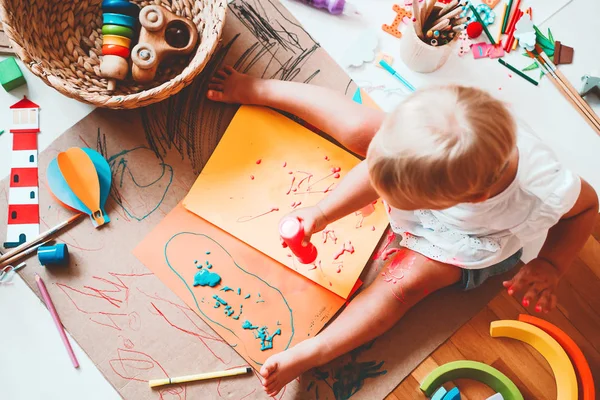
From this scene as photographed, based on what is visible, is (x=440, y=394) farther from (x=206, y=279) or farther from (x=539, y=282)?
(x=206, y=279)

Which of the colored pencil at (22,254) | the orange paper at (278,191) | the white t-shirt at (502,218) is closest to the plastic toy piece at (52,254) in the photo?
the colored pencil at (22,254)

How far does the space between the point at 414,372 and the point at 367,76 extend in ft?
1.47

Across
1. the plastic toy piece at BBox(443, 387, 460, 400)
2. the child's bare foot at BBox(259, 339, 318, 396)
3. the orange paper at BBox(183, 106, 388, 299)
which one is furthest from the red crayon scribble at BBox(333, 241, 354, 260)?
the plastic toy piece at BBox(443, 387, 460, 400)

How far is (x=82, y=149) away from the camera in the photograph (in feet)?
2.52

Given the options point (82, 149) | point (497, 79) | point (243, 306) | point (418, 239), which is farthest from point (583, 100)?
point (82, 149)

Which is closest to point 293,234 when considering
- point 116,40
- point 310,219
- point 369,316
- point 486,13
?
point 310,219

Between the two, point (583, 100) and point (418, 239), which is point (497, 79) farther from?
point (418, 239)

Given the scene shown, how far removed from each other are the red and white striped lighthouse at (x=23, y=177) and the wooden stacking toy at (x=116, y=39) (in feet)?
0.46

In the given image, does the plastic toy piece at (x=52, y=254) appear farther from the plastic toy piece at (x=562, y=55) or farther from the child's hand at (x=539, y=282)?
the plastic toy piece at (x=562, y=55)

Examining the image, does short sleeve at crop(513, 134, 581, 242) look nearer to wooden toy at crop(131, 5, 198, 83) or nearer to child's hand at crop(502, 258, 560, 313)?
child's hand at crop(502, 258, 560, 313)

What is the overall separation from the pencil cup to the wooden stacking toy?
403 mm

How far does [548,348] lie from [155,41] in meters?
0.70

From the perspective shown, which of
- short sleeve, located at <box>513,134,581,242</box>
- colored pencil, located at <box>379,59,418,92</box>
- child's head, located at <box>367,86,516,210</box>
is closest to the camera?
child's head, located at <box>367,86,516,210</box>

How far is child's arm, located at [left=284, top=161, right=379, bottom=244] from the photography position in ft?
2.32
